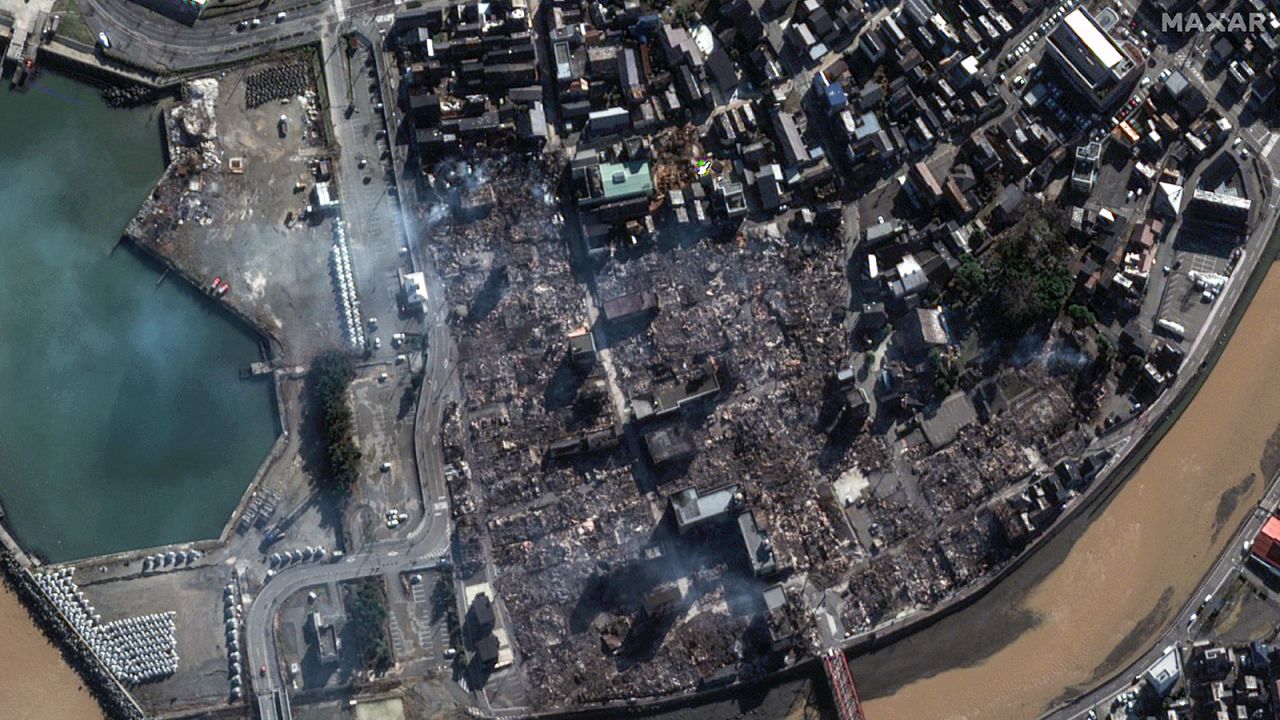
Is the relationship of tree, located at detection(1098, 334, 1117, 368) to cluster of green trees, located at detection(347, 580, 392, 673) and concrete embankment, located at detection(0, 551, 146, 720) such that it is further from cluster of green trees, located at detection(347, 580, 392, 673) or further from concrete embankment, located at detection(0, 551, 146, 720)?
concrete embankment, located at detection(0, 551, 146, 720)

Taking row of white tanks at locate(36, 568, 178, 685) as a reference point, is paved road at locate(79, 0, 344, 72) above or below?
above

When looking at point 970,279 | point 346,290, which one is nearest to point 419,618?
point 346,290

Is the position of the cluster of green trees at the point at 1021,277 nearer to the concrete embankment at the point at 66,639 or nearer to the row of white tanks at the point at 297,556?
the row of white tanks at the point at 297,556

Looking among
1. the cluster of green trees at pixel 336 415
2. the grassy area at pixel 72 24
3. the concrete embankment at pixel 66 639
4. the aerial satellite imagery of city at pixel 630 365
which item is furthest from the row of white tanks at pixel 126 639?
the grassy area at pixel 72 24

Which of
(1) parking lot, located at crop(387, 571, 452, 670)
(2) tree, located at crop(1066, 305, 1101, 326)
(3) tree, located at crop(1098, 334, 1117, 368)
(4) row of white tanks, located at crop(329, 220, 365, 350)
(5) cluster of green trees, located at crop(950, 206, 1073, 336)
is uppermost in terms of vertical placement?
(4) row of white tanks, located at crop(329, 220, 365, 350)

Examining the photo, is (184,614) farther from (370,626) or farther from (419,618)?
(419,618)

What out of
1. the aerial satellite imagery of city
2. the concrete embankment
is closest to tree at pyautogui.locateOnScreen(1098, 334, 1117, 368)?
the aerial satellite imagery of city

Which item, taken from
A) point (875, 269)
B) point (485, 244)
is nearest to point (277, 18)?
point (485, 244)
